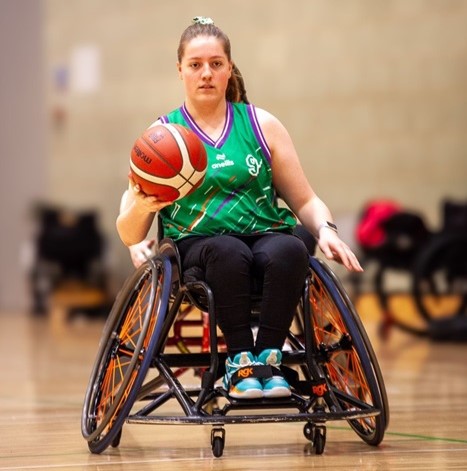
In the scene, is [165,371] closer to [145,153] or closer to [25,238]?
[145,153]

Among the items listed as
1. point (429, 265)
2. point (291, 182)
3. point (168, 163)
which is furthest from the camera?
point (429, 265)

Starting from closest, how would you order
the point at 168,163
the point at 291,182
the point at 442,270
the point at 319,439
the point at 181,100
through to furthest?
the point at 168,163, the point at 319,439, the point at 291,182, the point at 442,270, the point at 181,100

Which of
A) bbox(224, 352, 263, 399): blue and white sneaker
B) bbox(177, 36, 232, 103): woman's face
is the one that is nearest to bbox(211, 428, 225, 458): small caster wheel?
bbox(224, 352, 263, 399): blue and white sneaker

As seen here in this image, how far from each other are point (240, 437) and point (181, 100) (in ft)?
21.9

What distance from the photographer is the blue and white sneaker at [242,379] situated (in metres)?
2.74

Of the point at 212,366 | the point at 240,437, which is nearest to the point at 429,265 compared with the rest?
the point at 240,437

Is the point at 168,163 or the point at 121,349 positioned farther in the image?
the point at 121,349

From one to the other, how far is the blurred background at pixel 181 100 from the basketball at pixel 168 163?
226 inches

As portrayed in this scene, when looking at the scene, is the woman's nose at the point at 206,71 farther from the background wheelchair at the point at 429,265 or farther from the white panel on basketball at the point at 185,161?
the background wheelchair at the point at 429,265

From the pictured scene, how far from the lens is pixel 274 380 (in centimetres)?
278

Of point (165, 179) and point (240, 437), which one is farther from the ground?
point (165, 179)

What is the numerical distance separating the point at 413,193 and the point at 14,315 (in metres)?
4.26

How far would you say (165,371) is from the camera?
2.86 meters

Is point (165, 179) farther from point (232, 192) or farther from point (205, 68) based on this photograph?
point (205, 68)
